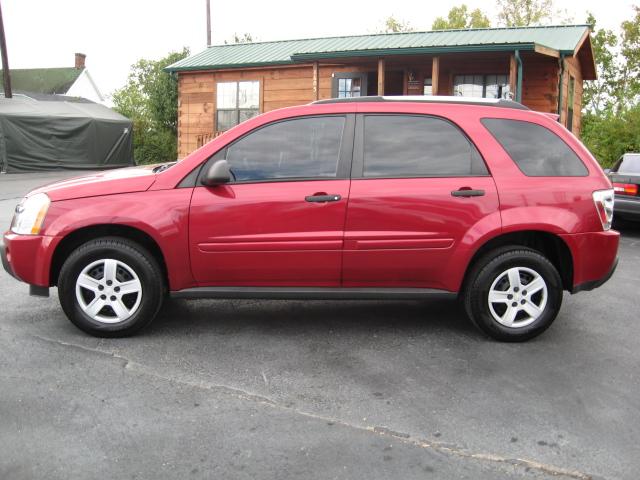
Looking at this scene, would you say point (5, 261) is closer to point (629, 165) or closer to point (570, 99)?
point (629, 165)

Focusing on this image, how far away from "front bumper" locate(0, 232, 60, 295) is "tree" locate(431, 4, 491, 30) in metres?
48.2

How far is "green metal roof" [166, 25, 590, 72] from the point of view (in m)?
14.7

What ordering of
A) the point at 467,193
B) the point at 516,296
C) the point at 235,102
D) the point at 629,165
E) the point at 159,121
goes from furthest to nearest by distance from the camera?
1. the point at 159,121
2. the point at 235,102
3. the point at 629,165
4. the point at 516,296
5. the point at 467,193

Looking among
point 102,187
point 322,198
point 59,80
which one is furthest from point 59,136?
point 322,198

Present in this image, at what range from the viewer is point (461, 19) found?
49.7m

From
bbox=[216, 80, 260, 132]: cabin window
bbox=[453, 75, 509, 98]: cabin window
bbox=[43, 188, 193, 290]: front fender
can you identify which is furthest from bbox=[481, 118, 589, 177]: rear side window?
bbox=[216, 80, 260, 132]: cabin window

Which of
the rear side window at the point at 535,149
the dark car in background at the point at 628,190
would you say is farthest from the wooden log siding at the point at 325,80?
the rear side window at the point at 535,149

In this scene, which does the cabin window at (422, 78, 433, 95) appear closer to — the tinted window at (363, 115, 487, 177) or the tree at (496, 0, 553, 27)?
the tinted window at (363, 115, 487, 177)

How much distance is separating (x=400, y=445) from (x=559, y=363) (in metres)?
1.73

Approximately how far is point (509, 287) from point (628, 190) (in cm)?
636

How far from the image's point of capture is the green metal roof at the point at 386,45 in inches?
580

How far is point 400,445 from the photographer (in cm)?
312

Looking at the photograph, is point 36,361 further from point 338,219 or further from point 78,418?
point 338,219

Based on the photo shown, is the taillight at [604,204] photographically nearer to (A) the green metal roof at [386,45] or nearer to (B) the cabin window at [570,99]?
(A) the green metal roof at [386,45]
